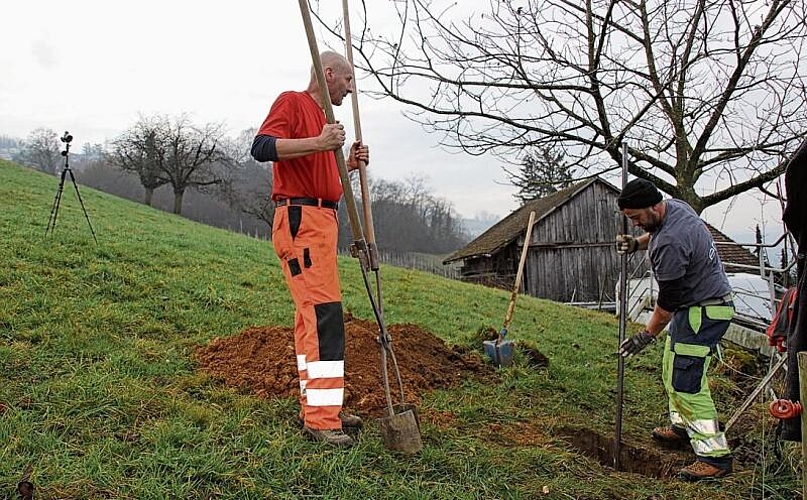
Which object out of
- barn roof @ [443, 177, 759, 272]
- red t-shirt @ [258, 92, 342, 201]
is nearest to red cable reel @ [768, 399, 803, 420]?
red t-shirt @ [258, 92, 342, 201]

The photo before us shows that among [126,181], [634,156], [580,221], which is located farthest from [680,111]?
[126,181]

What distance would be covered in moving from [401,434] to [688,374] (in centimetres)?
215

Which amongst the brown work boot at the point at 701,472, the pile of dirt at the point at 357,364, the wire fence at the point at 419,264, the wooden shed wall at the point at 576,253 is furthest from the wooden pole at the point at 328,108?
the wire fence at the point at 419,264

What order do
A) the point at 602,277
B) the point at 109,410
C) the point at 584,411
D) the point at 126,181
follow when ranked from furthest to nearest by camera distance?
the point at 126,181 < the point at 602,277 < the point at 584,411 < the point at 109,410

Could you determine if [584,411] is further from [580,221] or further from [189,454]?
[580,221]

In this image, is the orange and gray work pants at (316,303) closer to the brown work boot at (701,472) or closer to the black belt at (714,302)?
the brown work boot at (701,472)

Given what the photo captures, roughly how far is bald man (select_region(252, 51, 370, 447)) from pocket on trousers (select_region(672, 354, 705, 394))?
7.82ft

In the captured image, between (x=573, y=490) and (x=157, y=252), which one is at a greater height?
(x=157, y=252)

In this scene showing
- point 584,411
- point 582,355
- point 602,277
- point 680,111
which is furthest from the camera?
point 602,277

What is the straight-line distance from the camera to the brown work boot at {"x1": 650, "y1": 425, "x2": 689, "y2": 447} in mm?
4570

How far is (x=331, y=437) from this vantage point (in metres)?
3.37

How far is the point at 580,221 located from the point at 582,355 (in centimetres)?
1988

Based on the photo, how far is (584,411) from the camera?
5.19 meters

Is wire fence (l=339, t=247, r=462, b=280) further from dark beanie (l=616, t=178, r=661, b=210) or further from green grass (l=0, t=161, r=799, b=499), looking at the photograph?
dark beanie (l=616, t=178, r=661, b=210)
